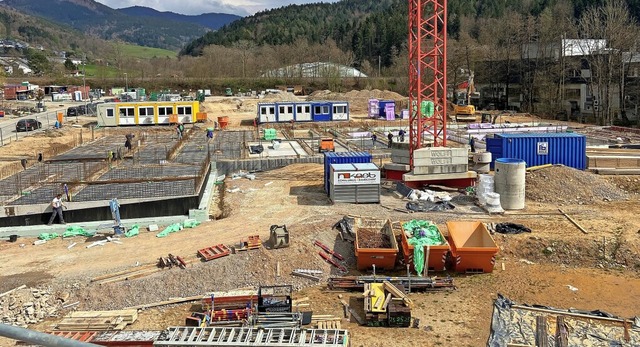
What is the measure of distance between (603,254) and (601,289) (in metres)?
2.46

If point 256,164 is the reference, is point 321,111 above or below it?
above

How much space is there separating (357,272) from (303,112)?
129 feet

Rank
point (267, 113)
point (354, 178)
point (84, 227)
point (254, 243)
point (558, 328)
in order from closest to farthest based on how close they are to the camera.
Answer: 1. point (558, 328)
2. point (254, 243)
3. point (84, 227)
4. point (354, 178)
5. point (267, 113)

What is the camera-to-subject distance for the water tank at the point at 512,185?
22406 mm

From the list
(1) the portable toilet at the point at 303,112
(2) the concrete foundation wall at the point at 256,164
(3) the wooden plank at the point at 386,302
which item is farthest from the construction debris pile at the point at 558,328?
(1) the portable toilet at the point at 303,112

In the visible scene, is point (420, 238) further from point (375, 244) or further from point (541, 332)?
point (541, 332)

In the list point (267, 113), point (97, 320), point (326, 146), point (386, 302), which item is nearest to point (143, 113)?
point (267, 113)

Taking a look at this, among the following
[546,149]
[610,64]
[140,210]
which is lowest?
[140,210]

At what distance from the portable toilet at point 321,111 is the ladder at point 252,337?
44.7m

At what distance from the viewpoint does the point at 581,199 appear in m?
23.6

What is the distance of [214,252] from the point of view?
17.2 m

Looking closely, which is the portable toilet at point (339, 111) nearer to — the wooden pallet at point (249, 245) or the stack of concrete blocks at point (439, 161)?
the stack of concrete blocks at point (439, 161)

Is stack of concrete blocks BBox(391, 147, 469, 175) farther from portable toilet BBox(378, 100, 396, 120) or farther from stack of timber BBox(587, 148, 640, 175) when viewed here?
portable toilet BBox(378, 100, 396, 120)

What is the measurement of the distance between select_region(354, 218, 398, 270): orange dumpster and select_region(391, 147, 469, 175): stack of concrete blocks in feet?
22.4
